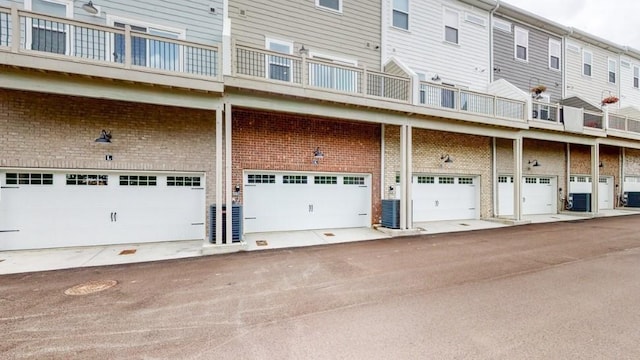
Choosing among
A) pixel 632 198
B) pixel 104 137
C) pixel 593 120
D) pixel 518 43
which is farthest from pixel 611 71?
pixel 104 137

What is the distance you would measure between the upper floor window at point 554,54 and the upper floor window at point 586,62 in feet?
7.30

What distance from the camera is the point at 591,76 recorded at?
16312 mm

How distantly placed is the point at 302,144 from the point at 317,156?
65 centimetres

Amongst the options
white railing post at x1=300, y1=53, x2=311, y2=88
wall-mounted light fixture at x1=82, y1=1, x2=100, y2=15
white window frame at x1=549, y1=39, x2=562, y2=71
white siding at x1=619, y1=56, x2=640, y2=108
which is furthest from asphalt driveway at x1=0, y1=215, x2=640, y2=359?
white siding at x1=619, y1=56, x2=640, y2=108

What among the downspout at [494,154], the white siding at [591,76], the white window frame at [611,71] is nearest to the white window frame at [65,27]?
the downspout at [494,154]

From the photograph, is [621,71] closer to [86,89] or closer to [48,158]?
[86,89]

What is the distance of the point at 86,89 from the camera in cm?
633

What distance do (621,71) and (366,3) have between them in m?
18.0

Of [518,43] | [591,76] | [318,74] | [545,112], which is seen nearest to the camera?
[318,74]

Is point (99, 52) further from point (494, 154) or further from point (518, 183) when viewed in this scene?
point (494, 154)

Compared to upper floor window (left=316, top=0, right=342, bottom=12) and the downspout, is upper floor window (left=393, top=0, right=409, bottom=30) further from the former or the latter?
the downspout

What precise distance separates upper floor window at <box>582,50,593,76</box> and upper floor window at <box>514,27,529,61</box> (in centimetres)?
485

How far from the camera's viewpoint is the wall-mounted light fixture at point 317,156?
978cm

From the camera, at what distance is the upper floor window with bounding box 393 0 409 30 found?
11336mm
